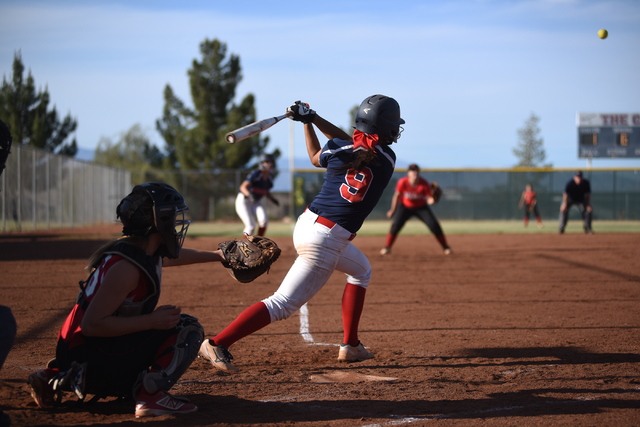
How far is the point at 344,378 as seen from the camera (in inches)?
145

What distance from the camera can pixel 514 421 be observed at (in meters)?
2.84

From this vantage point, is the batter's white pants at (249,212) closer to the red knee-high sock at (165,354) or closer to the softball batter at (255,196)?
the softball batter at (255,196)

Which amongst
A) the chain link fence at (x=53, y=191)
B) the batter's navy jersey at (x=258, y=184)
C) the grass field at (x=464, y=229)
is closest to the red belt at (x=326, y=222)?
the batter's navy jersey at (x=258, y=184)

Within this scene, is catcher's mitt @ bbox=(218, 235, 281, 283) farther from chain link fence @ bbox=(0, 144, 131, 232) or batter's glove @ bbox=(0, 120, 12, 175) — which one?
chain link fence @ bbox=(0, 144, 131, 232)

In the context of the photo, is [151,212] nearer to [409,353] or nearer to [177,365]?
[177,365]

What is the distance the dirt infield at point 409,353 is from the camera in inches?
117

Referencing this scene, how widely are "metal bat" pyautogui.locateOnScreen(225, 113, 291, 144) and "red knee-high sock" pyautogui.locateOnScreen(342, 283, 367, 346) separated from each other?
1.42 metres

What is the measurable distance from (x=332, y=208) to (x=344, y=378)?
1194 millimetres

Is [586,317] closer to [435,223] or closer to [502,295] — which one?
[502,295]

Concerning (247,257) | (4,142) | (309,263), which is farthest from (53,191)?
(4,142)

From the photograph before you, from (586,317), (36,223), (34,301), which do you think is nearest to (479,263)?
(586,317)

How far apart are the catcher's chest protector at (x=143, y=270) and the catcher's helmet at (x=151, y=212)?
0.35 ft

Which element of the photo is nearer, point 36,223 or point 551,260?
point 551,260

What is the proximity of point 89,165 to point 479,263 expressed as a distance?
76.7 ft
